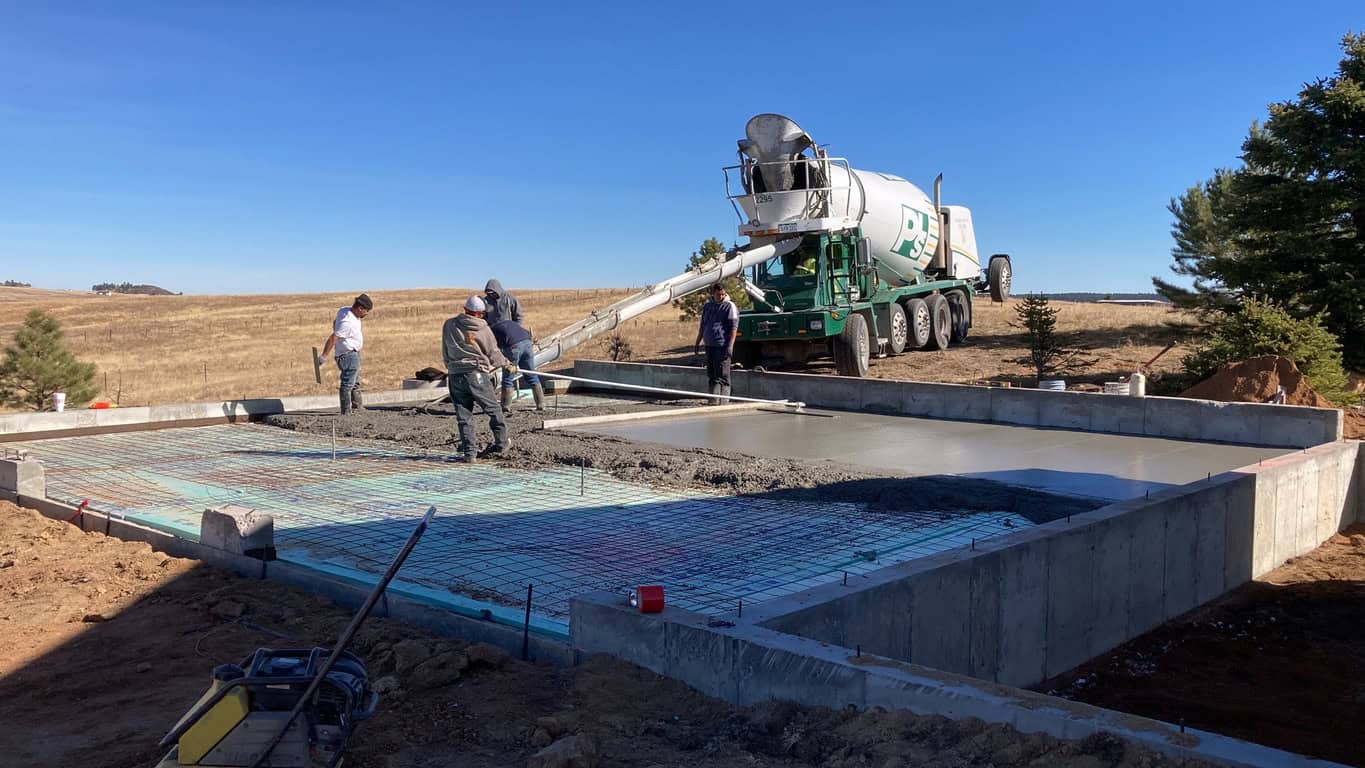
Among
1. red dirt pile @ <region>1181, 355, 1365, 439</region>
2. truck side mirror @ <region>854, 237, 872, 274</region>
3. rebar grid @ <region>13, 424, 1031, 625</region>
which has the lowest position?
rebar grid @ <region>13, 424, 1031, 625</region>

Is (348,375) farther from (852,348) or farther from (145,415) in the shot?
(852,348)

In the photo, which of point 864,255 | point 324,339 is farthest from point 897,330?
point 324,339

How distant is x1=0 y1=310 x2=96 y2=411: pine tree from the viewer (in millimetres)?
24297

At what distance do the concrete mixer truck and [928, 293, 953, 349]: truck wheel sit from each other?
805 millimetres

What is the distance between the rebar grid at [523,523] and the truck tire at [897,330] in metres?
10.6

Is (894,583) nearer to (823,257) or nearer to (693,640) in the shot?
(693,640)

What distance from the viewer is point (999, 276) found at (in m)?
24.8

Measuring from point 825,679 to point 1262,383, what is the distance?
35.7 ft

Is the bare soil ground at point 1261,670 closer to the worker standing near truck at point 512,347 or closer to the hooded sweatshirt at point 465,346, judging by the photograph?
the hooded sweatshirt at point 465,346

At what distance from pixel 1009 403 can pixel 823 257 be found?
5.32m

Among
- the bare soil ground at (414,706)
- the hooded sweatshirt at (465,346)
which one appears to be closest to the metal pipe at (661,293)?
the hooded sweatshirt at (465,346)

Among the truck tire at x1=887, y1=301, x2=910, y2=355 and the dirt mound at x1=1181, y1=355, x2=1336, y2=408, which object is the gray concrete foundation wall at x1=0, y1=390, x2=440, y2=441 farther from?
the dirt mound at x1=1181, y1=355, x2=1336, y2=408

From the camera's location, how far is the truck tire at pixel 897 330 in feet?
63.2

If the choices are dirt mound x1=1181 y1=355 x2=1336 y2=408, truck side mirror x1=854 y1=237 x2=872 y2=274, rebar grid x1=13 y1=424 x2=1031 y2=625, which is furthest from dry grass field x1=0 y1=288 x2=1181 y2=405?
rebar grid x1=13 y1=424 x2=1031 y2=625
